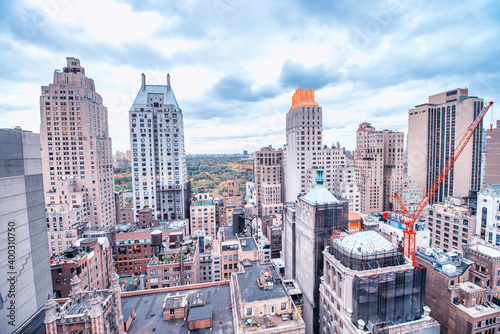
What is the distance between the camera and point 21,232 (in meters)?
30.2

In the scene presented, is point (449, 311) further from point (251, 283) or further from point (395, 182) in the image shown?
point (395, 182)

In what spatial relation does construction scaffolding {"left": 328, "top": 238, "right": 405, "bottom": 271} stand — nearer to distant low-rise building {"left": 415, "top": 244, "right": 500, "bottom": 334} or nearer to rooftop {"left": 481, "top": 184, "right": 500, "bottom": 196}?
distant low-rise building {"left": 415, "top": 244, "right": 500, "bottom": 334}

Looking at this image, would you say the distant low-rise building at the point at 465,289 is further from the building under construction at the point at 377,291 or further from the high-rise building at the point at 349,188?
the high-rise building at the point at 349,188

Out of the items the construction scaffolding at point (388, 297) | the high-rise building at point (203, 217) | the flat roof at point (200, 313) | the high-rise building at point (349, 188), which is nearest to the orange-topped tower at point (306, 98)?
the high-rise building at point (349, 188)

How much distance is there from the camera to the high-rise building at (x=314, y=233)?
127 feet

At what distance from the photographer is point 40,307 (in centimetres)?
3275

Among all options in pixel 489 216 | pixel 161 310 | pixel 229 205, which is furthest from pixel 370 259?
pixel 229 205

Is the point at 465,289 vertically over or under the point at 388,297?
under

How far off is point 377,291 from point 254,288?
1616 centimetres

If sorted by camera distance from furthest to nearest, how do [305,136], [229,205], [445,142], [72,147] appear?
[445,142] → [229,205] → [72,147] → [305,136]

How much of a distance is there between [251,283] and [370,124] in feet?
420

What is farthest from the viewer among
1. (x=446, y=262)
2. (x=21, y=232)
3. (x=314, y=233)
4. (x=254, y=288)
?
(x=446, y=262)

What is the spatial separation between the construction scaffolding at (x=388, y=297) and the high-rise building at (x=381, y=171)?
8704 centimetres

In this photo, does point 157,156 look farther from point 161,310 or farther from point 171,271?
point 161,310
